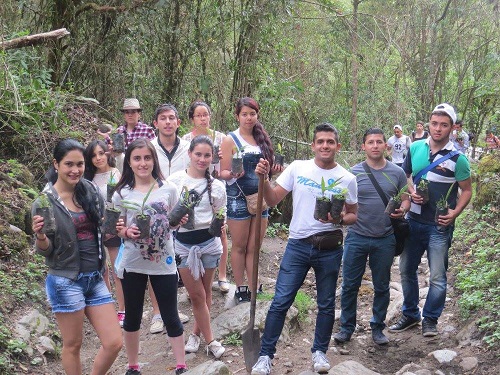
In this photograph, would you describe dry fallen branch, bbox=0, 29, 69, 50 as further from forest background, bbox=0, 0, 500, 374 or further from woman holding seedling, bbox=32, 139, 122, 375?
woman holding seedling, bbox=32, 139, 122, 375

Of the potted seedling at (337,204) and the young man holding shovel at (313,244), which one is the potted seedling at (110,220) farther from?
the potted seedling at (337,204)

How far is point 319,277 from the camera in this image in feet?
14.9

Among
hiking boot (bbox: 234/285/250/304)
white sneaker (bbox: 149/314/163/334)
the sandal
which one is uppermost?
hiking boot (bbox: 234/285/250/304)

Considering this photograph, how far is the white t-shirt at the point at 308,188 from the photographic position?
4.45m

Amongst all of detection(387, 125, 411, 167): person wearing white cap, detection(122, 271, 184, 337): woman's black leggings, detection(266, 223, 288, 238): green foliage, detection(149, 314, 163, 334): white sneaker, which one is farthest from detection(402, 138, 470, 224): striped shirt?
detection(387, 125, 411, 167): person wearing white cap

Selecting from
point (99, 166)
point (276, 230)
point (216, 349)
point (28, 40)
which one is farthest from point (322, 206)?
point (276, 230)

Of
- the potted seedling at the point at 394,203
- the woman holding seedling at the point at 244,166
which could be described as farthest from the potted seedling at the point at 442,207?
the woman holding seedling at the point at 244,166

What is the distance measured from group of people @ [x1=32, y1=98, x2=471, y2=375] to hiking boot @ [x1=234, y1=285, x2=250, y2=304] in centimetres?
1

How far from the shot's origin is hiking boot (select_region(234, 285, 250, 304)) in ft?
19.5

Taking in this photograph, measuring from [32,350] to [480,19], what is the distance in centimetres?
2058

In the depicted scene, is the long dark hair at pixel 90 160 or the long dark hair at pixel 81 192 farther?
the long dark hair at pixel 90 160

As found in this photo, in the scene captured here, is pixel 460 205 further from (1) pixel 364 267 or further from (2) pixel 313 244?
(2) pixel 313 244

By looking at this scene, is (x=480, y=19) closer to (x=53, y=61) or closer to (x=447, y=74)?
(x=447, y=74)

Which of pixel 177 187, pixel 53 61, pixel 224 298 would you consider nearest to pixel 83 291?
pixel 177 187
